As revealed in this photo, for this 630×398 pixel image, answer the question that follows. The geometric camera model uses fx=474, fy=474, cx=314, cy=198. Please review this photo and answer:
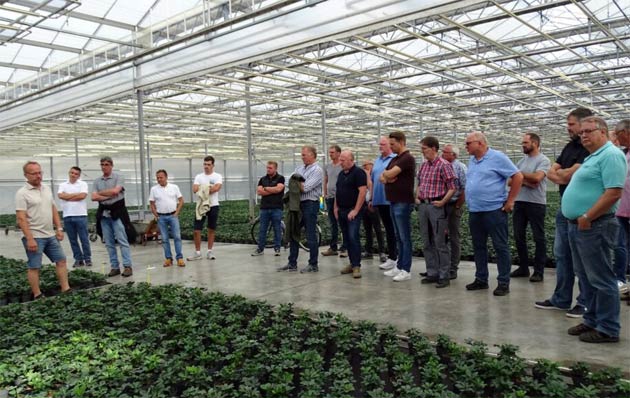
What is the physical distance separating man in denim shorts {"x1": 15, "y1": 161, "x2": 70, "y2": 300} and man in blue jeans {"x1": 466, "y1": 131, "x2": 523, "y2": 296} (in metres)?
4.63

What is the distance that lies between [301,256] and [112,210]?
3.10 m

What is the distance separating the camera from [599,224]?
3426 mm

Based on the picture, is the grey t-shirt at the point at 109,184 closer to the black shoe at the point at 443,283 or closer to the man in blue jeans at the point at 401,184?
the man in blue jeans at the point at 401,184

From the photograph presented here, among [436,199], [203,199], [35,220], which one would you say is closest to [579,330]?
[436,199]

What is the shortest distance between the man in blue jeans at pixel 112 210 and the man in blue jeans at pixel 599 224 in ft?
18.6

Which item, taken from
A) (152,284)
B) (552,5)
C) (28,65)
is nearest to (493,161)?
(152,284)

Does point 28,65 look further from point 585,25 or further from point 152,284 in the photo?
point 585,25

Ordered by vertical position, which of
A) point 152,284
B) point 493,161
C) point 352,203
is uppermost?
point 493,161

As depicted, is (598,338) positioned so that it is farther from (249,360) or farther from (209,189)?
(209,189)

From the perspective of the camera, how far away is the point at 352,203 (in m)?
6.06

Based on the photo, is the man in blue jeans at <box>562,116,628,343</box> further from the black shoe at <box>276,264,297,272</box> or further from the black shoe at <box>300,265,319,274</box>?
the black shoe at <box>276,264,297,272</box>

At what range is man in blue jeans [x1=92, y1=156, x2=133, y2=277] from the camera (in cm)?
663

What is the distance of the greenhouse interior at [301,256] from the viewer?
3102 mm

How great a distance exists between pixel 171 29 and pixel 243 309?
7787 mm
